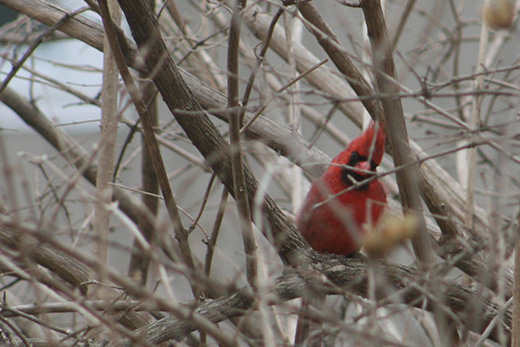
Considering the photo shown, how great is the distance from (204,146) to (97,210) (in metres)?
0.62

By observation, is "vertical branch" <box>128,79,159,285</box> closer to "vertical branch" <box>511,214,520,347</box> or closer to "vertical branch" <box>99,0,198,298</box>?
"vertical branch" <box>99,0,198,298</box>

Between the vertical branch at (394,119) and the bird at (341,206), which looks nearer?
the vertical branch at (394,119)

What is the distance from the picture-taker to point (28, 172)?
651cm

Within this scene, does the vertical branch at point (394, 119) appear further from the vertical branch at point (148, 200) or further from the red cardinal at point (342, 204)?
the vertical branch at point (148, 200)

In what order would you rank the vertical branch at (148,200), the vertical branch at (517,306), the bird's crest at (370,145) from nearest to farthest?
the vertical branch at (517,306), the bird's crest at (370,145), the vertical branch at (148,200)

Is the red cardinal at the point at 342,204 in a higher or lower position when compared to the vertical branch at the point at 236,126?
lower

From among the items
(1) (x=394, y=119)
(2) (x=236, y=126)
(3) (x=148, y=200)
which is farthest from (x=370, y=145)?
(3) (x=148, y=200)

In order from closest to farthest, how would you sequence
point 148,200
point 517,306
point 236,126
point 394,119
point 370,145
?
point 517,306 < point 236,126 < point 394,119 < point 370,145 < point 148,200

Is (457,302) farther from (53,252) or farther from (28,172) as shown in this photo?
(28,172)

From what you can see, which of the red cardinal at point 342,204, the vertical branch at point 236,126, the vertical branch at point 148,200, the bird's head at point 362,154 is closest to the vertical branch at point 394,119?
the vertical branch at point 236,126

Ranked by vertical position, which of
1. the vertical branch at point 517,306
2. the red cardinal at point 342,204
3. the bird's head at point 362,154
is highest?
the bird's head at point 362,154

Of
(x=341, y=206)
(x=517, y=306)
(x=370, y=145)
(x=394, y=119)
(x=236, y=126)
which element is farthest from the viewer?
(x=341, y=206)

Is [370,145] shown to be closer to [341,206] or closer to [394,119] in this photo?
[341,206]

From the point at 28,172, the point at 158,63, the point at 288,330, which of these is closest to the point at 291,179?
the point at 288,330
